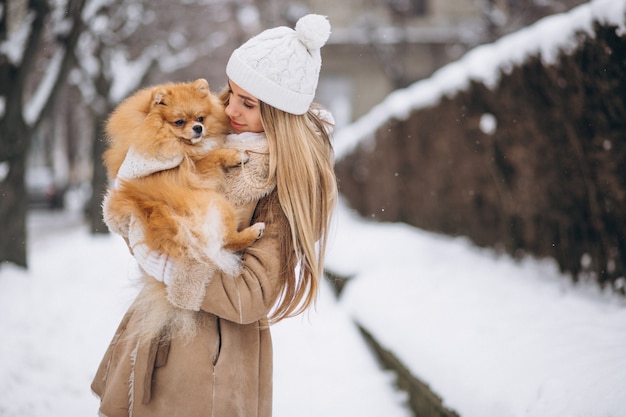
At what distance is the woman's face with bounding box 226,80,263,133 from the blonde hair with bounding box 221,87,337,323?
60mm

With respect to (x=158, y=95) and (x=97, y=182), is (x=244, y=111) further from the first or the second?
(x=97, y=182)

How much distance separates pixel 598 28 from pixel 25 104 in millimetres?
7610

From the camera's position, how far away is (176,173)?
2043 mm

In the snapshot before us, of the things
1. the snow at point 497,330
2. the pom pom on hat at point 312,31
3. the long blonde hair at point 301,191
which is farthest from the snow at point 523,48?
the long blonde hair at point 301,191

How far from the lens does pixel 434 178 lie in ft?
27.0

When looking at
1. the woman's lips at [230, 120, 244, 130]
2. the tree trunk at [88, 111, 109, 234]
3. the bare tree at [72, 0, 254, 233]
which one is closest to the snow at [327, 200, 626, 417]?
the woman's lips at [230, 120, 244, 130]

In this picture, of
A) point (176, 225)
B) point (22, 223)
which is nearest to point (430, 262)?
point (176, 225)

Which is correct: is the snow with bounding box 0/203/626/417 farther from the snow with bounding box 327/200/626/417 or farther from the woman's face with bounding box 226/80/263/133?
the woman's face with bounding box 226/80/263/133

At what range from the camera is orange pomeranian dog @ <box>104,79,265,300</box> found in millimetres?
1895

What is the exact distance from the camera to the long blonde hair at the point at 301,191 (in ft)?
6.68

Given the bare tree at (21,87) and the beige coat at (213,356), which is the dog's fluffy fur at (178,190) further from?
the bare tree at (21,87)

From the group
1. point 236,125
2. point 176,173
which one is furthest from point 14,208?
point 176,173

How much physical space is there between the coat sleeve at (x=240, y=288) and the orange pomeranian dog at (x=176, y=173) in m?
0.05

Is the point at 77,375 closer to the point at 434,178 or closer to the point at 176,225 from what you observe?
the point at 176,225
